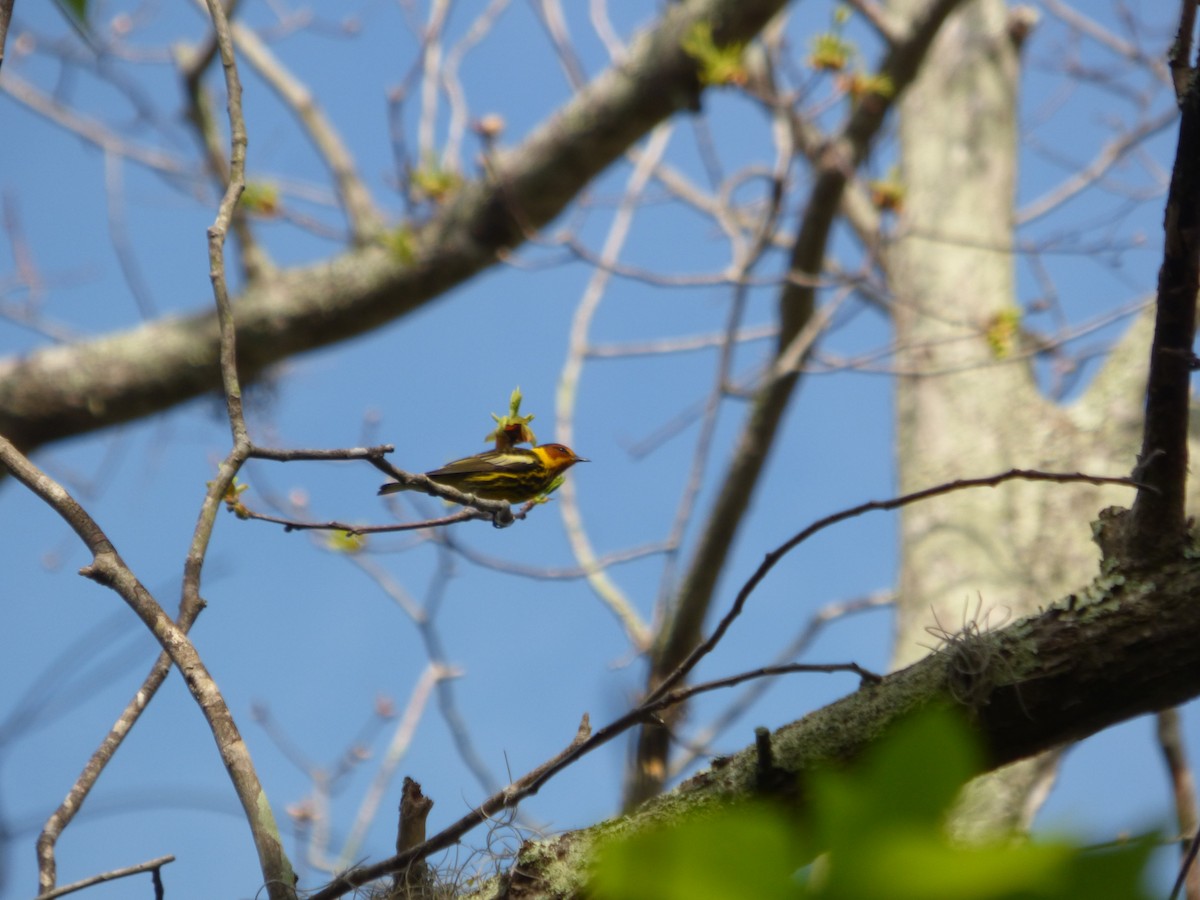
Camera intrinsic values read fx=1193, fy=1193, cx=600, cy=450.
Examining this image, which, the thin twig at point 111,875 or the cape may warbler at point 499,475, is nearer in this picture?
the thin twig at point 111,875

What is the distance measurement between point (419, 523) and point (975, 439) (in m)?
4.25

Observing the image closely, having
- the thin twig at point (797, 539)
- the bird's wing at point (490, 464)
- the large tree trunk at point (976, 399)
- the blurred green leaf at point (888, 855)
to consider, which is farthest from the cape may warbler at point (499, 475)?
the blurred green leaf at point (888, 855)

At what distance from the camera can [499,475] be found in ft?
8.77

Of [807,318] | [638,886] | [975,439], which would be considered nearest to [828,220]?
[807,318]

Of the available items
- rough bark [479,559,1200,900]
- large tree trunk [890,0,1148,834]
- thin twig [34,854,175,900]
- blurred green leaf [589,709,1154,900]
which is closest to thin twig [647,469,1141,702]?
rough bark [479,559,1200,900]

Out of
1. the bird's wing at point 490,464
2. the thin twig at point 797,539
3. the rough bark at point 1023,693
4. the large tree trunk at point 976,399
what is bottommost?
the rough bark at point 1023,693

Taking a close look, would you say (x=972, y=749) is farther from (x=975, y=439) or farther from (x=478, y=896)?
(x=975, y=439)

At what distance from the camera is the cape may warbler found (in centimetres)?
261

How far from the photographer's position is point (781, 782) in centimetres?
172

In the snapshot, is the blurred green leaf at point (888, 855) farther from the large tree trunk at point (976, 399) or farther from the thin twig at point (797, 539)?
the large tree trunk at point (976, 399)

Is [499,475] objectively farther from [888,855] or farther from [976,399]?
[976,399]

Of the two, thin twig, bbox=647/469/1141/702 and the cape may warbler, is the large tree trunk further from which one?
thin twig, bbox=647/469/1141/702

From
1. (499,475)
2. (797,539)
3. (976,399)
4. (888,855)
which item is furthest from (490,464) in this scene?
(976,399)

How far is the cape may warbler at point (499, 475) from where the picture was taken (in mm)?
2611
